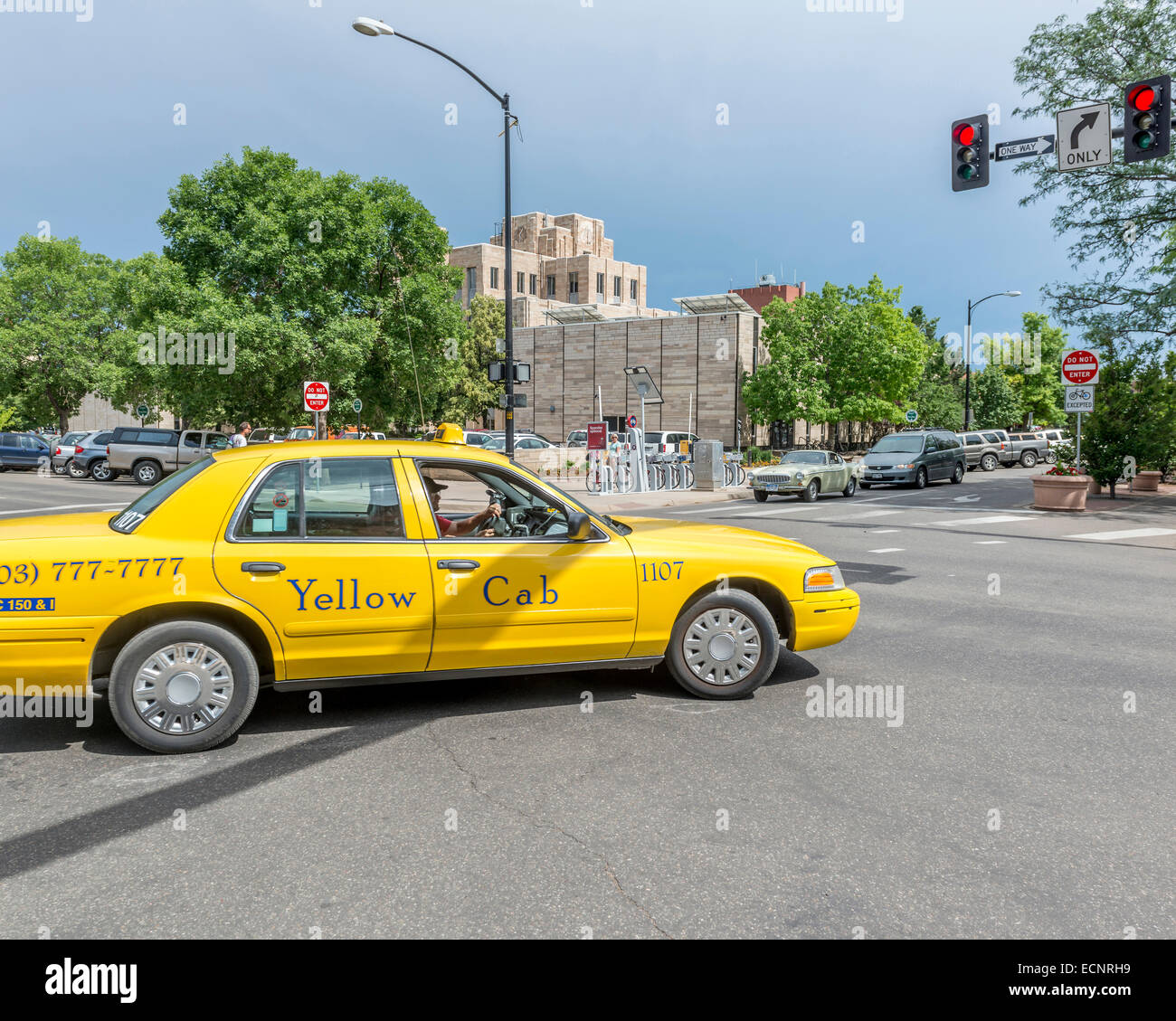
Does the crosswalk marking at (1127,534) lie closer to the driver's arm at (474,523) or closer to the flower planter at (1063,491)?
the flower planter at (1063,491)

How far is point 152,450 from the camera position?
32062 mm

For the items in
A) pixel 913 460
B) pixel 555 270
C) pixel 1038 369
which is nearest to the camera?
pixel 913 460

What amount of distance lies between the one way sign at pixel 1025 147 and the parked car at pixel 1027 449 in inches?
1287

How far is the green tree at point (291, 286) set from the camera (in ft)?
102

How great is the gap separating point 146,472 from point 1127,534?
29629 millimetres

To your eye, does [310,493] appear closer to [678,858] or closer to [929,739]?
[678,858]

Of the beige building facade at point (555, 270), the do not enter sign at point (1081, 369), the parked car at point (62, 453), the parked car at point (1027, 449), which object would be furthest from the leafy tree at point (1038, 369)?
the parked car at point (62, 453)

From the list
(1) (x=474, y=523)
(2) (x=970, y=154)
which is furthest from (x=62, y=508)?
(2) (x=970, y=154)

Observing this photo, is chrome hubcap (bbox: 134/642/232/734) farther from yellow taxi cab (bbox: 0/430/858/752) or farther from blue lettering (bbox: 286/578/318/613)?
blue lettering (bbox: 286/578/318/613)

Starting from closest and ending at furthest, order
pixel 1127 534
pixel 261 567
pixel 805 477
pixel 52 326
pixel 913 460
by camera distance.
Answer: pixel 261 567
pixel 1127 534
pixel 805 477
pixel 913 460
pixel 52 326

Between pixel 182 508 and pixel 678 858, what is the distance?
123 inches

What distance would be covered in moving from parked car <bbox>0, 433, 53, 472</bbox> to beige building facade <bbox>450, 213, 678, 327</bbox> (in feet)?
133

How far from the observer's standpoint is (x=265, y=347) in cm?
3088

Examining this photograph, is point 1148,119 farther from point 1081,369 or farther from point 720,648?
point 720,648
